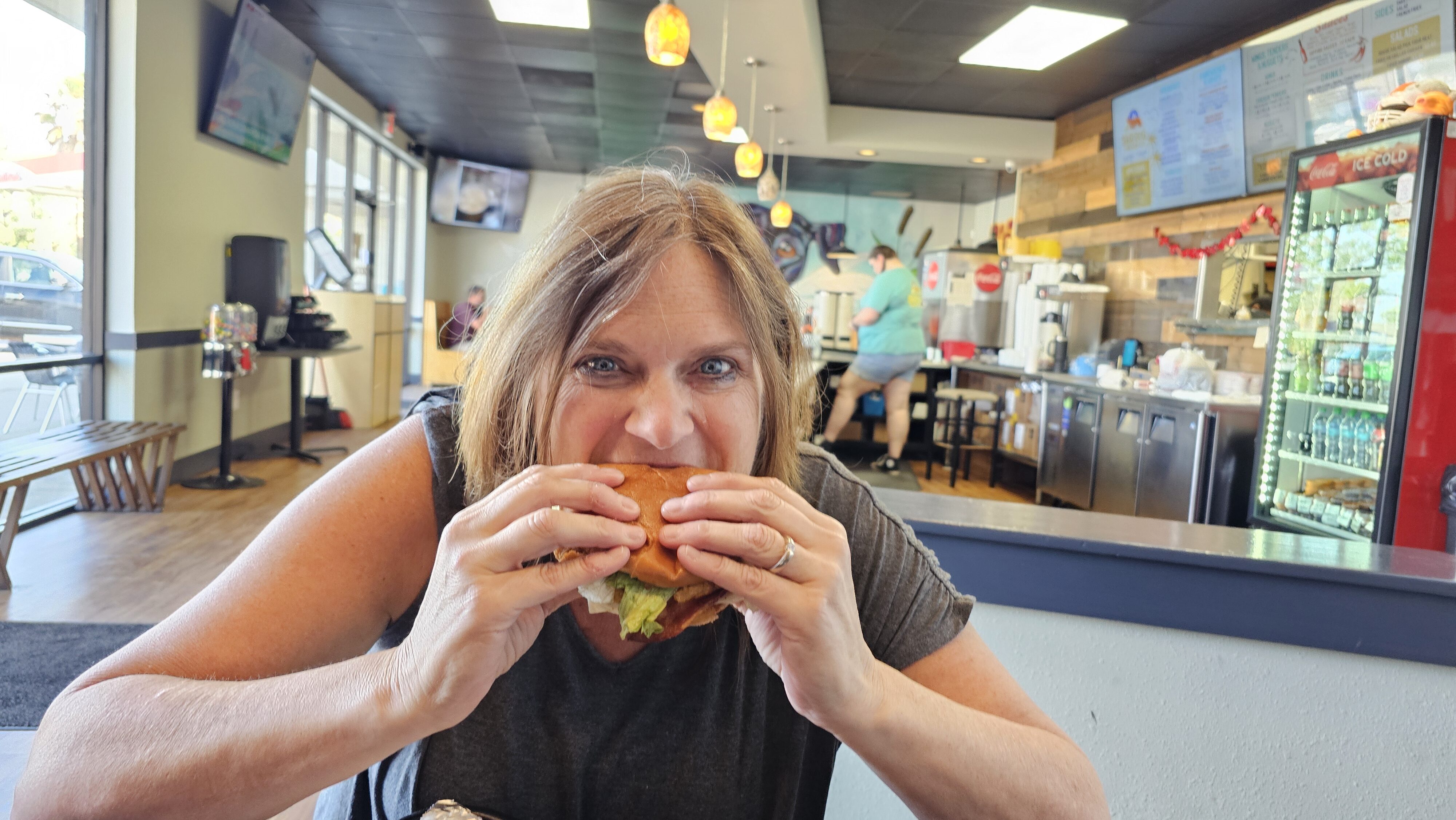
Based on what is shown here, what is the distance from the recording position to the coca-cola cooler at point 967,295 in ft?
32.2

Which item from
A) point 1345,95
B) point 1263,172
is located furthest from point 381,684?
point 1263,172

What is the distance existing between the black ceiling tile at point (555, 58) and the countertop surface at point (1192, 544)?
22.0 ft

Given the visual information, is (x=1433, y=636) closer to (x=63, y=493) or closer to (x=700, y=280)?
(x=700, y=280)

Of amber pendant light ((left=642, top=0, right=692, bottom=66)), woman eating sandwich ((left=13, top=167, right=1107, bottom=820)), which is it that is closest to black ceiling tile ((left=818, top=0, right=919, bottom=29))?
amber pendant light ((left=642, top=0, right=692, bottom=66))

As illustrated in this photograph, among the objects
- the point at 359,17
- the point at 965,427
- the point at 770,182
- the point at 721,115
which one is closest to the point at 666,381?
the point at 721,115

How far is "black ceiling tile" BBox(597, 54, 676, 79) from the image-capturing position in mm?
7441

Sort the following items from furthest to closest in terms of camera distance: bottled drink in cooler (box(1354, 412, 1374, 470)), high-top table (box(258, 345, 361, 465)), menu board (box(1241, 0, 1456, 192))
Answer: high-top table (box(258, 345, 361, 465))
menu board (box(1241, 0, 1456, 192))
bottled drink in cooler (box(1354, 412, 1374, 470))

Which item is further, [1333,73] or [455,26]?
[455,26]

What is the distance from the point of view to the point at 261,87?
638 centimetres

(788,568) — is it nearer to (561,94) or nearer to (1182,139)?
(1182,139)

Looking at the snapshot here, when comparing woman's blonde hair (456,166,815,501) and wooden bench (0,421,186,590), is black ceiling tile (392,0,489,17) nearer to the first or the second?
wooden bench (0,421,186,590)

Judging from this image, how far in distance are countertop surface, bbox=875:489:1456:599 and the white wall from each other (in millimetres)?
125

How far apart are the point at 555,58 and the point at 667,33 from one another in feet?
12.5

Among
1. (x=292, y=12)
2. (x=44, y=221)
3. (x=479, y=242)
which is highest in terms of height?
(x=292, y=12)
